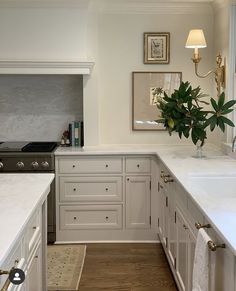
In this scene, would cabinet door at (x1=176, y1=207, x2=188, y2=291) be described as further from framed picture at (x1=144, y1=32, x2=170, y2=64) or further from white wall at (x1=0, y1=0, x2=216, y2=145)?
framed picture at (x1=144, y1=32, x2=170, y2=64)

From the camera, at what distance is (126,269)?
385 cm

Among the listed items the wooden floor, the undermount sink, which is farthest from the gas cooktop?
the undermount sink

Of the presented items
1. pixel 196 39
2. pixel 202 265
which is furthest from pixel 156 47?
pixel 202 265

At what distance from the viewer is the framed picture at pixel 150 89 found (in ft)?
15.8

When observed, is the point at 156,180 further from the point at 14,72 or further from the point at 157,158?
the point at 14,72

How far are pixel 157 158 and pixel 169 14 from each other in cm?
158

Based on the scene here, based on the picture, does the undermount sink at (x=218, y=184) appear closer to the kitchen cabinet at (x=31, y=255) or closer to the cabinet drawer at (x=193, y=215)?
the cabinet drawer at (x=193, y=215)

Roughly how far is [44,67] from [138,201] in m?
1.63

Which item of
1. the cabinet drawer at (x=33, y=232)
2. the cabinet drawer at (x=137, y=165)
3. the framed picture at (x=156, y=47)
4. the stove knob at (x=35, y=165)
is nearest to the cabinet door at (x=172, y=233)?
the cabinet drawer at (x=137, y=165)

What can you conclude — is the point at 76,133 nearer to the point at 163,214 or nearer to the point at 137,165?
the point at 137,165

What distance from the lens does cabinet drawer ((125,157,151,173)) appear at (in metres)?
4.45

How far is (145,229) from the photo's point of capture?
454 centimetres

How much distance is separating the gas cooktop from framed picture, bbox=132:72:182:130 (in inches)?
38.3

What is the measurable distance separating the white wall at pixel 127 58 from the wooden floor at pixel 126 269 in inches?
46.8
